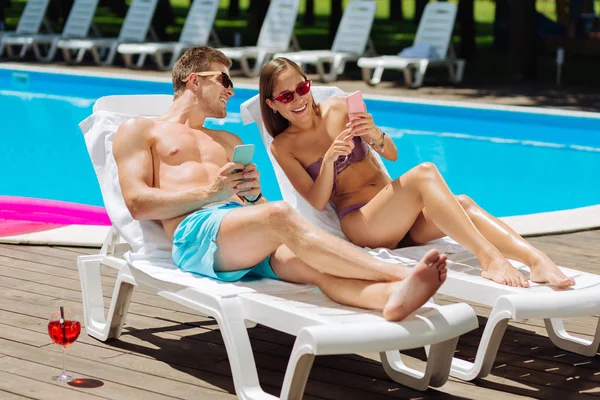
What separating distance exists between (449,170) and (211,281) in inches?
234

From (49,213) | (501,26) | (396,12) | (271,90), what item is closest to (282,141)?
(271,90)

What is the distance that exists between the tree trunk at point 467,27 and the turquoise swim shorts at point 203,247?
1290 cm

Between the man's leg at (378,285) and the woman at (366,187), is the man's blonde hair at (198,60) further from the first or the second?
the man's leg at (378,285)

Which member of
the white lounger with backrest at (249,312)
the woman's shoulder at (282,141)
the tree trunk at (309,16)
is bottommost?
the white lounger with backrest at (249,312)

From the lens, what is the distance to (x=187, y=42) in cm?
1522

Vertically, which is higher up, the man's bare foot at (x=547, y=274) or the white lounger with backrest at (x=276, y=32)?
the white lounger with backrest at (x=276, y=32)

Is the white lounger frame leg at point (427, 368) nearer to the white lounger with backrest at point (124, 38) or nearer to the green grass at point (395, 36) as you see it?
the green grass at point (395, 36)

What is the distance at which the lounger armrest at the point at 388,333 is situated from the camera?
306cm

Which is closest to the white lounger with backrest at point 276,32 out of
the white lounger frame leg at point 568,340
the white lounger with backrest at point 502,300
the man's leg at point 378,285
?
the white lounger with backrest at point 502,300

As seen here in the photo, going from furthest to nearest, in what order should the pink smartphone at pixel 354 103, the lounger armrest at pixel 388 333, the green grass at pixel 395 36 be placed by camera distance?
the green grass at pixel 395 36 < the pink smartphone at pixel 354 103 < the lounger armrest at pixel 388 333

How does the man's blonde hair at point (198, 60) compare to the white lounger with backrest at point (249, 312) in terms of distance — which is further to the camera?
the man's blonde hair at point (198, 60)

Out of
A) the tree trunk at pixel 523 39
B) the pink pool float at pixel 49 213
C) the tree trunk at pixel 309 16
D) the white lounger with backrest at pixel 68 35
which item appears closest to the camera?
the pink pool float at pixel 49 213

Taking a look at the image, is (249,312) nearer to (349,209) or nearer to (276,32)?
(349,209)

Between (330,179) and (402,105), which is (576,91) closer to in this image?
(402,105)
